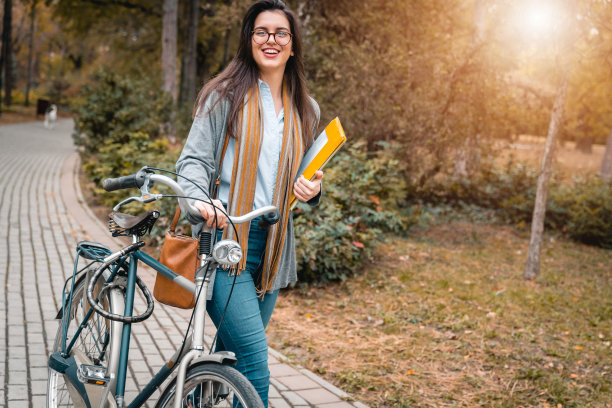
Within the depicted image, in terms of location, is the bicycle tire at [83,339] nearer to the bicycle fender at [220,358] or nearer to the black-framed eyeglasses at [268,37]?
the bicycle fender at [220,358]

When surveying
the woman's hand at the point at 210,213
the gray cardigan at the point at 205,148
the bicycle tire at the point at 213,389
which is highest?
the gray cardigan at the point at 205,148

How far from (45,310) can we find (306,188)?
353 centimetres

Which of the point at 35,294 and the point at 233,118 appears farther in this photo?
the point at 35,294

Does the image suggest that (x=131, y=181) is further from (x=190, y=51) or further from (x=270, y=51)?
(x=190, y=51)

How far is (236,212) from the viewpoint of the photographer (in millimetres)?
2332

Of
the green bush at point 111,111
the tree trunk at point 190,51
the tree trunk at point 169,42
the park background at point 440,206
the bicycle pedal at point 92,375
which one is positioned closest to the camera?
the bicycle pedal at point 92,375

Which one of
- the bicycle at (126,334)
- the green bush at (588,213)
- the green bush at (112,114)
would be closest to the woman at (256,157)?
the bicycle at (126,334)

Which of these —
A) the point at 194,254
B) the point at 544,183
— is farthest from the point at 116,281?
the point at 544,183

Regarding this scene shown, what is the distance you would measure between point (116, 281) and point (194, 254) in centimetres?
51

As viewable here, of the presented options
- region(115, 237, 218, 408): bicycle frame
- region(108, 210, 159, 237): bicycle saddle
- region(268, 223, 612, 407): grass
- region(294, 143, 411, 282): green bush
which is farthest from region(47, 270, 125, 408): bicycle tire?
region(294, 143, 411, 282): green bush

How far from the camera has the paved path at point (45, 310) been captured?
150 inches

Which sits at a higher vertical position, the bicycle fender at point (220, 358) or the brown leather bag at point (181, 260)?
the brown leather bag at point (181, 260)

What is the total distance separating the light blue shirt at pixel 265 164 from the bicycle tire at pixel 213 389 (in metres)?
0.66

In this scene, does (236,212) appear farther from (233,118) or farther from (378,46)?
(378,46)
